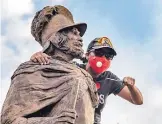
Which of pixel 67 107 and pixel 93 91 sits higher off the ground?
pixel 93 91

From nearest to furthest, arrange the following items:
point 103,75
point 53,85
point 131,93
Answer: point 53,85, point 131,93, point 103,75

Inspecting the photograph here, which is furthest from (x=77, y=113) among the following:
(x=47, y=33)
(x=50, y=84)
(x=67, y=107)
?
(x=47, y=33)

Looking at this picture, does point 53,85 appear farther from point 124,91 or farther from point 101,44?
point 124,91

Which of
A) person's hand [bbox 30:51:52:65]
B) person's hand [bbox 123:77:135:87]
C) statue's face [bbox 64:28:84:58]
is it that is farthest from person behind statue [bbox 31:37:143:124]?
person's hand [bbox 30:51:52:65]

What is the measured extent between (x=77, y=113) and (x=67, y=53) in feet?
3.12

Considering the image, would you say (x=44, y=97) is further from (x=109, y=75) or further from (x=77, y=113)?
(x=109, y=75)

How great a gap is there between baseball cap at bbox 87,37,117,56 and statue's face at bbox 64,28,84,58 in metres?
1.22

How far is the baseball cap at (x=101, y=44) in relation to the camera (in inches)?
296

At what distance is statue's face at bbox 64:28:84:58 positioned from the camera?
244 inches

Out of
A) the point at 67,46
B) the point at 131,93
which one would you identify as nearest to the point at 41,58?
the point at 67,46

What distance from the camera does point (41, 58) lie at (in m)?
6.07

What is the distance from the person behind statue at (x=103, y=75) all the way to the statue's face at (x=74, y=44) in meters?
0.84

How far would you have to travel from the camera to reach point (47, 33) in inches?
255

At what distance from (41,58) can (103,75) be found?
2265 mm
